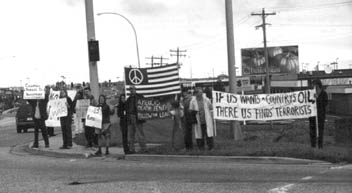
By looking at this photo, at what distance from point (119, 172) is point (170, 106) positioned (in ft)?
15.8

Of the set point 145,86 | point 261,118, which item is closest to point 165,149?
point 145,86

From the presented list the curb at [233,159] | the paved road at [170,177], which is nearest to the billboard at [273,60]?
the curb at [233,159]

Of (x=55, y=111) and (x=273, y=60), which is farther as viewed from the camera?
(x=273, y=60)

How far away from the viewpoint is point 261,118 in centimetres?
1616

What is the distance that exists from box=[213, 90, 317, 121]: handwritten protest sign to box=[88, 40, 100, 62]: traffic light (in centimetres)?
428

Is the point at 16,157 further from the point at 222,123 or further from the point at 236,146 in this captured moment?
the point at 222,123

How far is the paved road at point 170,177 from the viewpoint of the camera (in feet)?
28.5

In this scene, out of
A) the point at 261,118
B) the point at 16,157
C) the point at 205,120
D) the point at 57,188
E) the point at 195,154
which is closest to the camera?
the point at 57,188

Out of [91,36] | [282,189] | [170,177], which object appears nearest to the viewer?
[282,189]

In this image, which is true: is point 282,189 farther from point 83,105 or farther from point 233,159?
point 83,105

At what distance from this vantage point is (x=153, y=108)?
15.0 metres

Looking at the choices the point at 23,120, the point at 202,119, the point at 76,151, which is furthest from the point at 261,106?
the point at 23,120

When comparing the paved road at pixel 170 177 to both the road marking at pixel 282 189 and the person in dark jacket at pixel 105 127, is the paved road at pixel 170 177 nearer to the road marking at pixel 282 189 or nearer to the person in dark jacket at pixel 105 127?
the road marking at pixel 282 189

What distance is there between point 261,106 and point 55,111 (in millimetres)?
6842
